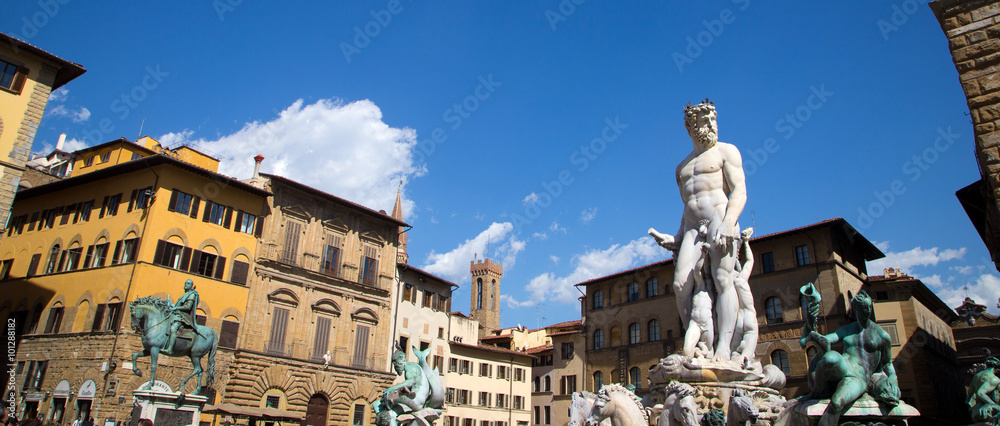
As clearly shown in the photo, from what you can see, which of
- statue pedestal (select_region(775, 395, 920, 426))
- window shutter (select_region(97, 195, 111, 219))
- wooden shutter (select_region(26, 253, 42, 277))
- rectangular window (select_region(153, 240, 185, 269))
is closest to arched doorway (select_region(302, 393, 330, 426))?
rectangular window (select_region(153, 240, 185, 269))

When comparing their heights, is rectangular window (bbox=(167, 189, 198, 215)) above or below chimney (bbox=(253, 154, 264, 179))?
below

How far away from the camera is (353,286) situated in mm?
38125

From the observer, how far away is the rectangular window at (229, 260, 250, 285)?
107ft

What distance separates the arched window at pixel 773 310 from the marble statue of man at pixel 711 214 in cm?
3157

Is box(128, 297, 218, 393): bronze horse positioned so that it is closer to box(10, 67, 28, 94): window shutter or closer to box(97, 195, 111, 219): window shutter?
box(10, 67, 28, 94): window shutter

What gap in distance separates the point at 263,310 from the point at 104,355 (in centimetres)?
756

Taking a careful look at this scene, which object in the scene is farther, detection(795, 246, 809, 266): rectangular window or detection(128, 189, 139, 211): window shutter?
detection(795, 246, 809, 266): rectangular window

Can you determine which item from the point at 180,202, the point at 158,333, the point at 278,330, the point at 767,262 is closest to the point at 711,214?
the point at 158,333

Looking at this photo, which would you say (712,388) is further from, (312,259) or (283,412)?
(312,259)

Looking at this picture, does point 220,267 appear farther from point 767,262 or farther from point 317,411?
point 767,262

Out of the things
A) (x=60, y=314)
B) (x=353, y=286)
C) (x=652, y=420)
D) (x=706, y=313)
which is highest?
(x=353, y=286)

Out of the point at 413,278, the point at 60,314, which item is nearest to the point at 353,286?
the point at 413,278

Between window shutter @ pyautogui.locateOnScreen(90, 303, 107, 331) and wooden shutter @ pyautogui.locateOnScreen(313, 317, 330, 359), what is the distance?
1034cm

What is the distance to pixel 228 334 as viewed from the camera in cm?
3139
